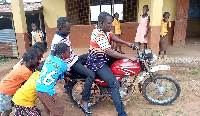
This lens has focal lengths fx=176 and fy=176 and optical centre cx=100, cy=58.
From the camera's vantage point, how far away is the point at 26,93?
275 centimetres

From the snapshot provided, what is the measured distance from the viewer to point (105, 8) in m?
8.73

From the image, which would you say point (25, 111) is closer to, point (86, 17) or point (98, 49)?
point (98, 49)

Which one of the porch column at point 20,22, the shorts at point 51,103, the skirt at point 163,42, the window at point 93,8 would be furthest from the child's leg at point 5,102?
the window at point 93,8

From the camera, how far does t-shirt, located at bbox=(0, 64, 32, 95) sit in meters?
2.82

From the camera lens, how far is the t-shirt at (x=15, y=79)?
2.82 metres

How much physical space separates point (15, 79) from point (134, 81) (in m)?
2.14

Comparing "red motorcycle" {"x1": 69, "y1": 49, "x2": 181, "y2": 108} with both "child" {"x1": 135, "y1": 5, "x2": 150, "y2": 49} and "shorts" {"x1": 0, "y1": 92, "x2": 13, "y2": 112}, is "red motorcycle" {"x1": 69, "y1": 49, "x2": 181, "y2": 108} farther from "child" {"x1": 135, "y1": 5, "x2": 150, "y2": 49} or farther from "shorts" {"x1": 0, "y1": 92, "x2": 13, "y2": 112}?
"child" {"x1": 135, "y1": 5, "x2": 150, "y2": 49}

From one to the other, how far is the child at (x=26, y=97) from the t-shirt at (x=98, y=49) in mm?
971

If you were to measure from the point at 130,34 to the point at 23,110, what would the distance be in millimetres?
5992

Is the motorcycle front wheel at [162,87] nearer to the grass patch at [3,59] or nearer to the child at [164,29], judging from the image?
the child at [164,29]

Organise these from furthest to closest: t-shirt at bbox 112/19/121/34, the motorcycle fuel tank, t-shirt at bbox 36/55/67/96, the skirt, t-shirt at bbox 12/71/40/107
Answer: t-shirt at bbox 112/19/121/34 → the skirt → the motorcycle fuel tank → t-shirt at bbox 12/71/40/107 → t-shirt at bbox 36/55/67/96

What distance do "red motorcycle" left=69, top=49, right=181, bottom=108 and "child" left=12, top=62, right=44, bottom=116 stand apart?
2.78ft

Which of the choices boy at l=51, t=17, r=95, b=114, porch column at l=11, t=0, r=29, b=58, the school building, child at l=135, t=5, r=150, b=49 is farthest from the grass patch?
boy at l=51, t=17, r=95, b=114

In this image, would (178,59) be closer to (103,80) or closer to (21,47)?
(103,80)
